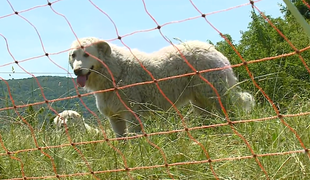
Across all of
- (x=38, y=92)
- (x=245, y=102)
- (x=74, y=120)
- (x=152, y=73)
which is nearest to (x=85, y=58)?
(x=152, y=73)

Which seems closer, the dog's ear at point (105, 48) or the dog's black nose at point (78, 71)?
the dog's black nose at point (78, 71)

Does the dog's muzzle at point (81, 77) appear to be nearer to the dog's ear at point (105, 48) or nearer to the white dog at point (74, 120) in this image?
the dog's ear at point (105, 48)

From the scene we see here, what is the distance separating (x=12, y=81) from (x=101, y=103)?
189 cm

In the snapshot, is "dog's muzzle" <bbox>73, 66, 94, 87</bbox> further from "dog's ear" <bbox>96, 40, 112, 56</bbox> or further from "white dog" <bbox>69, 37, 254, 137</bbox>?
"dog's ear" <bbox>96, 40, 112, 56</bbox>

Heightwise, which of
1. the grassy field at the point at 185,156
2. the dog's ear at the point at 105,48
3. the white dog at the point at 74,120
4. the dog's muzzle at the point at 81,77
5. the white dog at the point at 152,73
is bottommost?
the grassy field at the point at 185,156

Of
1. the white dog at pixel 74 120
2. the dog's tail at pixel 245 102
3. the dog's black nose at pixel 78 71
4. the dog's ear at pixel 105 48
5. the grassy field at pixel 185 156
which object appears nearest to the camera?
the grassy field at pixel 185 156

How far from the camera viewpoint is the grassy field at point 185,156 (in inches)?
110

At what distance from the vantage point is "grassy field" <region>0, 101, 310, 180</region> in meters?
2.79

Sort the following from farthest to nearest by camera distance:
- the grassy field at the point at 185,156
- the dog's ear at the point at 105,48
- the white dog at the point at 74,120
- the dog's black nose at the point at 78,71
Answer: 1. the dog's ear at the point at 105,48
2. the dog's black nose at the point at 78,71
3. the white dog at the point at 74,120
4. the grassy field at the point at 185,156

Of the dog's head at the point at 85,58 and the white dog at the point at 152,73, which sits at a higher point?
the dog's head at the point at 85,58

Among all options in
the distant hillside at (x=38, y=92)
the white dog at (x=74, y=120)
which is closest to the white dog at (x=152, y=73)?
the distant hillside at (x=38, y=92)

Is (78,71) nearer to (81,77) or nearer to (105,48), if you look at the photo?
(81,77)

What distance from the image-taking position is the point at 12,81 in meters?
5.00

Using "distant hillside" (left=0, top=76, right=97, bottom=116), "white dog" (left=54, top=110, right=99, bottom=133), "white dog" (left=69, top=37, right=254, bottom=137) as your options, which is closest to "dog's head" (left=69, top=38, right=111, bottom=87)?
"white dog" (left=69, top=37, right=254, bottom=137)
